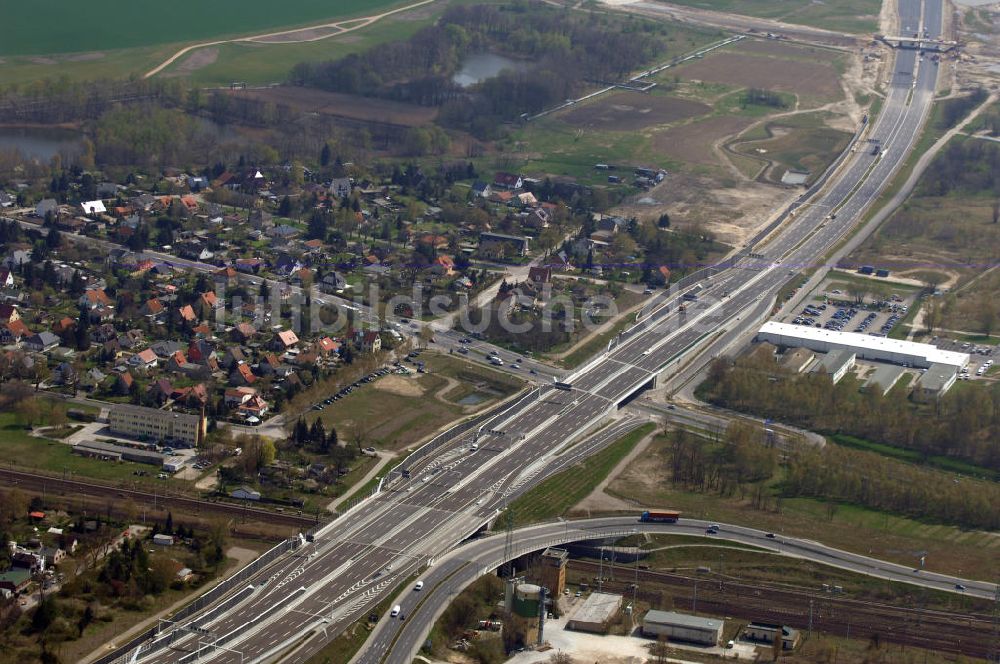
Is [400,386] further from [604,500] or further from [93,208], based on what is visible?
[93,208]

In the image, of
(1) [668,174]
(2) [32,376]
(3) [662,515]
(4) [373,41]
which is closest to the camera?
(3) [662,515]

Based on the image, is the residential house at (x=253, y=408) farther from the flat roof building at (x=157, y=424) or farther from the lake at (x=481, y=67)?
the lake at (x=481, y=67)

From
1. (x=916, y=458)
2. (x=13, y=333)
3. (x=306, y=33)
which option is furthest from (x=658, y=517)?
(x=306, y=33)

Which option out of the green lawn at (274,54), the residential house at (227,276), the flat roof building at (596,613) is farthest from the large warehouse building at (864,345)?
the green lawn at (274,54)

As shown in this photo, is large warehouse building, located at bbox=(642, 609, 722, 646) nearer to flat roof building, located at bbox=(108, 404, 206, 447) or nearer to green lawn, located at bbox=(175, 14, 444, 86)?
flat roof building, located at bbox=(108, 404, 206, 447)

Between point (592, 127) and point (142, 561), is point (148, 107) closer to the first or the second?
point (592, 127)

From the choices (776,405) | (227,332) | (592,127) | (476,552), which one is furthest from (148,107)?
(476,552)
